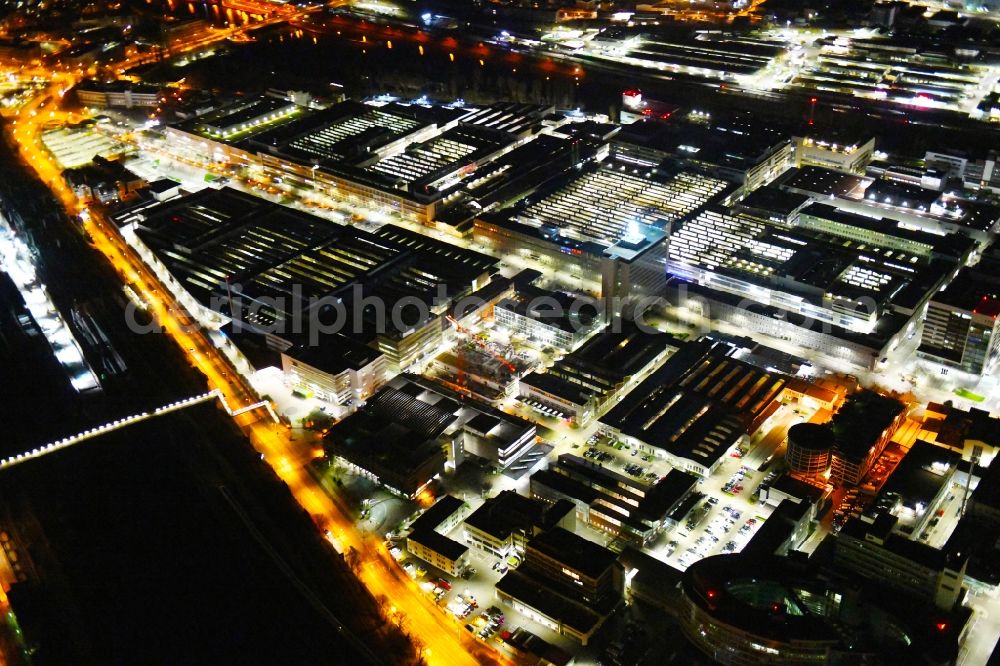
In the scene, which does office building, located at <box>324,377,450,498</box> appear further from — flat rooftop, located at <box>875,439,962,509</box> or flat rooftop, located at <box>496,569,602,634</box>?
flat rooftop, located at <box>875,439,962,509</box>

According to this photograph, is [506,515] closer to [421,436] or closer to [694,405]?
[421,436]

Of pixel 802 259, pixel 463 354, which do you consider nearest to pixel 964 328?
pixel 802 259

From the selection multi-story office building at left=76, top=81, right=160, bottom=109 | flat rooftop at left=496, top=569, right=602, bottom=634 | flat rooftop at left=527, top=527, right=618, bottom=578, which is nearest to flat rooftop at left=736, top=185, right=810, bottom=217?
flat rooftop at left=527, top=527, right=618, bottom=578

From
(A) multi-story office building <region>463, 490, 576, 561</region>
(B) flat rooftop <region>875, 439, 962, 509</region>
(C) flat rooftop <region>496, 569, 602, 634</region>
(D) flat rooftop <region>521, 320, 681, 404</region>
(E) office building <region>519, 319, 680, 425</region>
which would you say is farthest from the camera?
(D) flat rooftop <region>521, 320, 681, 404</region>

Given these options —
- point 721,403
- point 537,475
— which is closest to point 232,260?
point 537,475

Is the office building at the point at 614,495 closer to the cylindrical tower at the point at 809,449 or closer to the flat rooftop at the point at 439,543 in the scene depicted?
the cylindrical tower at the point at 809,449

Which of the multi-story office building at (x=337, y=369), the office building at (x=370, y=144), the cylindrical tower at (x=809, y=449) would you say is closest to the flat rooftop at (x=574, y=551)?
the cylindrical tower at (x=809, y=449)
